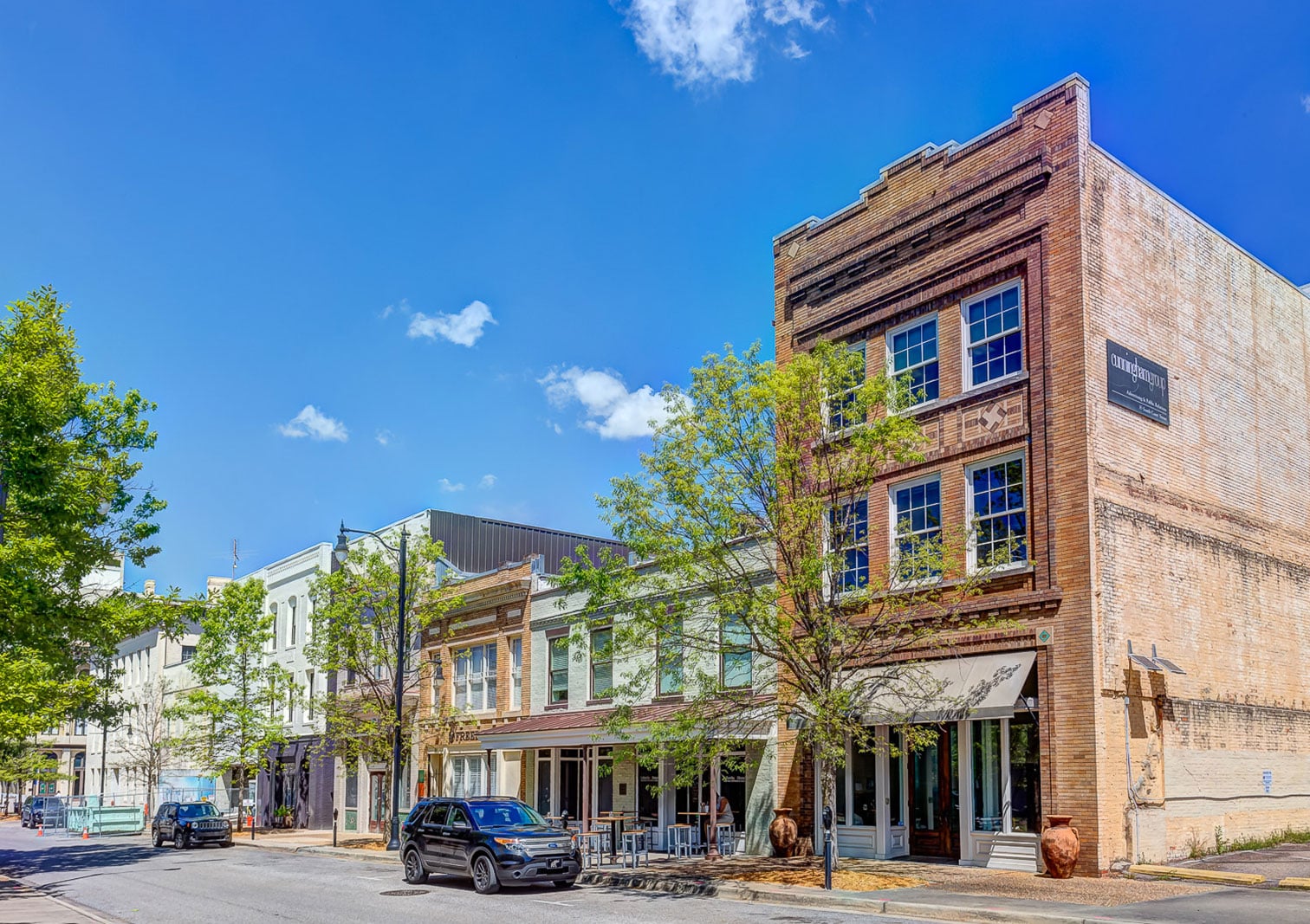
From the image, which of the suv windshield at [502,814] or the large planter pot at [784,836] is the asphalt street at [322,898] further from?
the large planter pot at [784,836]

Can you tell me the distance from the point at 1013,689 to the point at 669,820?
10857 millimetres

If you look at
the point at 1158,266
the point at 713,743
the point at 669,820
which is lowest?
the point at 669,820

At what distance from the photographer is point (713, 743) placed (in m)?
20.0

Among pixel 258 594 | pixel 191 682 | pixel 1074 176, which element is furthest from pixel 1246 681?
pixel 191 682

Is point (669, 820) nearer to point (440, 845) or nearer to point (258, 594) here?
point (440, 845)

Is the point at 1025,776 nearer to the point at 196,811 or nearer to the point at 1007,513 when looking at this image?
the point at 1007,513

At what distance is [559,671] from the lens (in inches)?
1324

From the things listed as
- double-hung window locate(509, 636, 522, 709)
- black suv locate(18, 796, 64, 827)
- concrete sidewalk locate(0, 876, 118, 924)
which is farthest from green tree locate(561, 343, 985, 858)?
black suv locate(18, 796, 64, 827)

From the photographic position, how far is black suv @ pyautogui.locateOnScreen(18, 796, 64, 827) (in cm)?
5300

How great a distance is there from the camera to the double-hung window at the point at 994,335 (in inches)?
870

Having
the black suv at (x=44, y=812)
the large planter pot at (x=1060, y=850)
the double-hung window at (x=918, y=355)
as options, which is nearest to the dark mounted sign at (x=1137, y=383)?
the double-hung window at (x=918, y=355)

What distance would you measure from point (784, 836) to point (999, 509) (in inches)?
312

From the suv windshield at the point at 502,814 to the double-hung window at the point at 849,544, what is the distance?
700 centimetres

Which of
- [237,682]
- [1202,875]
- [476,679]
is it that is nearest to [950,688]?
[1202,875]
